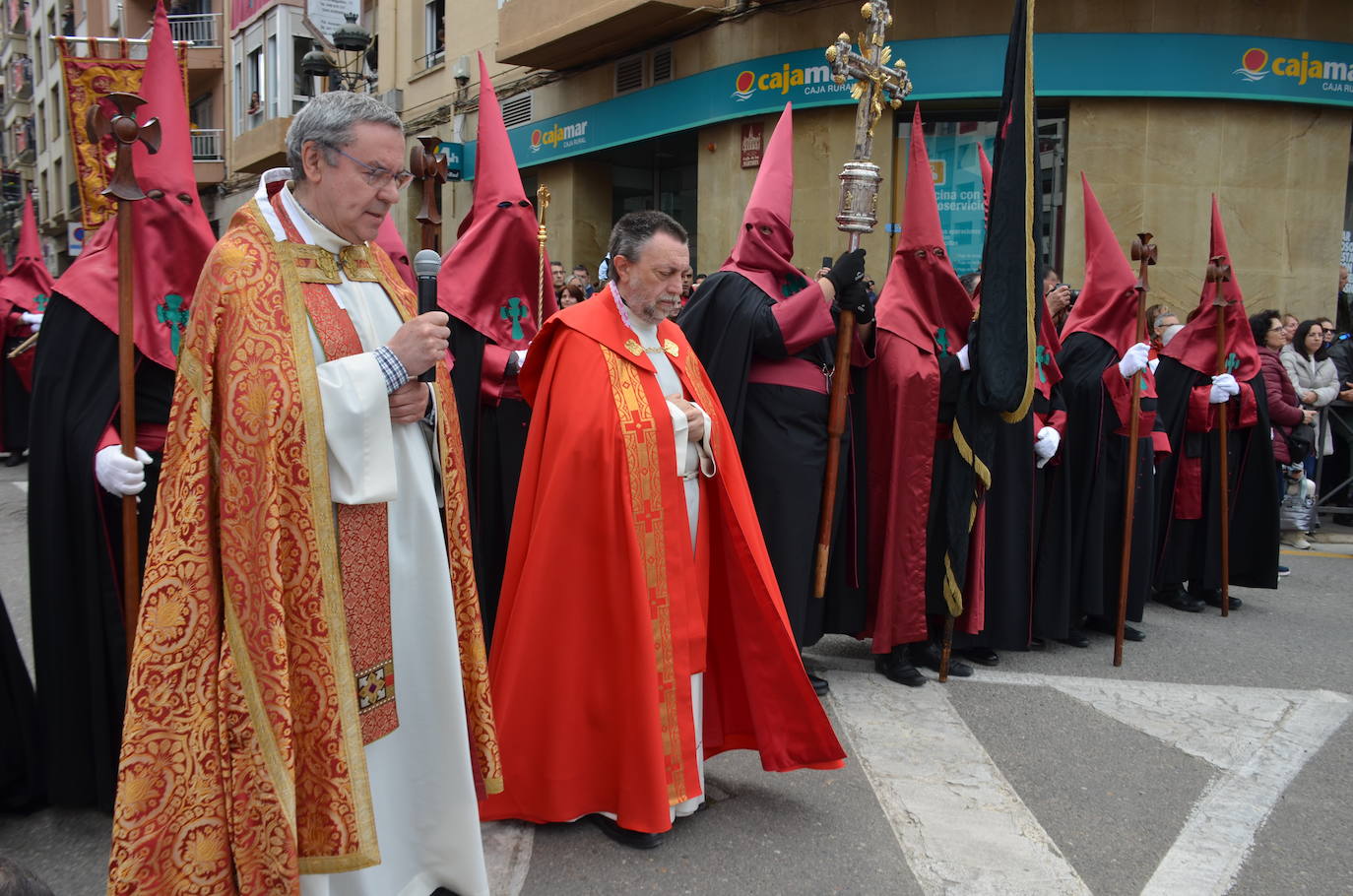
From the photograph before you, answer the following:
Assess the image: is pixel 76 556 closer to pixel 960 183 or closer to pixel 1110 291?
pixel 1110 291

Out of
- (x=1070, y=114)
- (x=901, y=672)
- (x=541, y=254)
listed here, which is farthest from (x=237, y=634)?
(x=1070, y=114)

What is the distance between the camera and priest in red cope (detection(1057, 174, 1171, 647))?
5.93 m

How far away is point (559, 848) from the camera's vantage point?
10.8ft

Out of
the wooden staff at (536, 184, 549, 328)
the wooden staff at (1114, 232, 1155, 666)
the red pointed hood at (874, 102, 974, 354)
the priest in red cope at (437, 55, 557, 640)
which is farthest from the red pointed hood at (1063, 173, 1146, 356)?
the priest in red cope at (437, 55, 557, 640)

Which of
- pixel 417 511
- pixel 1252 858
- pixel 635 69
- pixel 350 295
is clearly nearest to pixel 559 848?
pixel 417 511

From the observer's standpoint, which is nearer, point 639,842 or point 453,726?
point 453,726

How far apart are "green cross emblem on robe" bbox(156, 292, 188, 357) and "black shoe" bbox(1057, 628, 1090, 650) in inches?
186

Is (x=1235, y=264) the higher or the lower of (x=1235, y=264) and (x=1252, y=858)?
the higher

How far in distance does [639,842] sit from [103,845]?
5.54 ft

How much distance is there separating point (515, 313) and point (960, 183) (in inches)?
351

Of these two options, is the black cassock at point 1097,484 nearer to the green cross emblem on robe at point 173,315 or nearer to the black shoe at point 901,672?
the black shoe at point 901,672

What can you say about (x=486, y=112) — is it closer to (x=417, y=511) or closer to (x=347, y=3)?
(x=417, y=511)

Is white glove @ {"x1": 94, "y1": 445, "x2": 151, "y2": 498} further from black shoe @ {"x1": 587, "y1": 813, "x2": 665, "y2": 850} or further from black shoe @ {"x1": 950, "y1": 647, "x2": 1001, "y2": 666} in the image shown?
black shoe @ {"x1": 950, "y1": 647, "x2": 1001, "y2": 666}

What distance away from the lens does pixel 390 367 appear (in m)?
2.43
